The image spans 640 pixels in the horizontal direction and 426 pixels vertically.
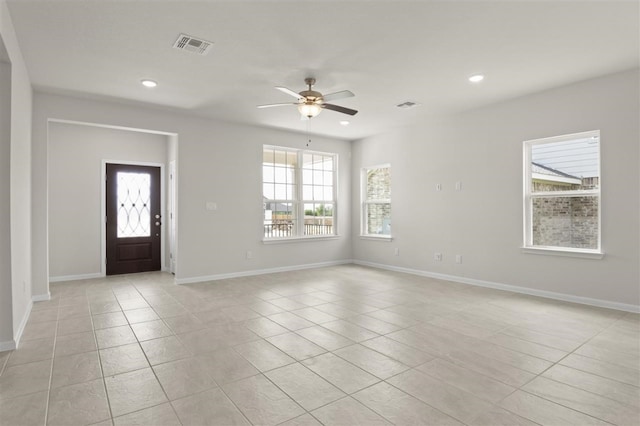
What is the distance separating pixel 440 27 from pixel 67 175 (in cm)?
604

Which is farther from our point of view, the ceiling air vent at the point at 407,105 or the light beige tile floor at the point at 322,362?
the ceiling air vent at the point at 407,105

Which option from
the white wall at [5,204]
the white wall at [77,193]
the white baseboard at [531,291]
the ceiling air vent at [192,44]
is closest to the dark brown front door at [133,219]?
the white wall at [77,193]

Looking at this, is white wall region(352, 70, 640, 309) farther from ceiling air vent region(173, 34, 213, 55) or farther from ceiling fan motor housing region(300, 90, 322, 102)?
ceiling air vent region(173, 34, 213, 55)

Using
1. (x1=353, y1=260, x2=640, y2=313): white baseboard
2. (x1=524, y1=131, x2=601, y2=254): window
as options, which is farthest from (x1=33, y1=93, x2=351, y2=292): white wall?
(x1=524, y1=131, x2=601, y2=254): window

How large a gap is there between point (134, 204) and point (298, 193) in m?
3.07

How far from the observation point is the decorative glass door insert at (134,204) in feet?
20.7

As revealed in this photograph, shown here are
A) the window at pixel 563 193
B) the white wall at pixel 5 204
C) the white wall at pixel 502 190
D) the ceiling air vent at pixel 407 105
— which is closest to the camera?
the white wall at pixel 5 204

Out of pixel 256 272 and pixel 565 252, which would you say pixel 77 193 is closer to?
pixel 256 272

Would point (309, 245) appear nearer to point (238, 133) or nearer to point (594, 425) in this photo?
point (238, 133)

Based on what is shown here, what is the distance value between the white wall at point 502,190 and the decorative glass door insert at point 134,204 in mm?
4302

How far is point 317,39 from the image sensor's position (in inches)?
123

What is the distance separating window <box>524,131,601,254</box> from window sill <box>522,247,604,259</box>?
12 millimetres

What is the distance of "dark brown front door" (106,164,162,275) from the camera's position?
6207 millimetres

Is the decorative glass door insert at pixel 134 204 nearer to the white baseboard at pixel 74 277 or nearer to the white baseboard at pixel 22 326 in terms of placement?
the white baseboard at pixel 74 277
